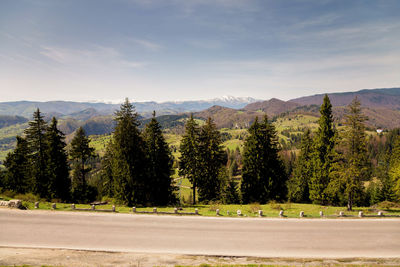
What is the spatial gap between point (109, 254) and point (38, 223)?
10.4 meters

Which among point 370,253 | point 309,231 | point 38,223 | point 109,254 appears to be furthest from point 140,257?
point 370,253

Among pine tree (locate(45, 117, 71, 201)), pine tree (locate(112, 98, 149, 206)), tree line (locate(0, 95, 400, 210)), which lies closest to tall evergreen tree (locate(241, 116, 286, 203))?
tree line (locate(0, 95, 400, 210))

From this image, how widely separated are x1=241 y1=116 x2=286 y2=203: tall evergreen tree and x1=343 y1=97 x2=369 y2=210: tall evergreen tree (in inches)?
464

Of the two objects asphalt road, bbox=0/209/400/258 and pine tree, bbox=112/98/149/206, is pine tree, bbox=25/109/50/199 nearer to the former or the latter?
pine tree, bbox=112/98/149/206

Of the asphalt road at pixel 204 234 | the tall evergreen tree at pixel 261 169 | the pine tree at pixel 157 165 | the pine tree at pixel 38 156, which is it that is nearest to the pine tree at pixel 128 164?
the pine tree at pixel 157 165

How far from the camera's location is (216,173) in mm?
39594

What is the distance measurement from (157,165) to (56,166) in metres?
18.4

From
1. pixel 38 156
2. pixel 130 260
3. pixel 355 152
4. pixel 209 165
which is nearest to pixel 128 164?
pixel 209 165

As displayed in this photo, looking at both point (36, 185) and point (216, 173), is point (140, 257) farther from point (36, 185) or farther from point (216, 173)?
point (36, 185)

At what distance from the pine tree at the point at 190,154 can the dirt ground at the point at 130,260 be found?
23.9 m

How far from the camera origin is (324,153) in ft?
115

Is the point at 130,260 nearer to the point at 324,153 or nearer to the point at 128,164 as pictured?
the point at 128,164

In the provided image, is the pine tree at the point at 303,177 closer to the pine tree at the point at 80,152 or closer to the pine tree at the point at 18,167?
the pine tree at the point at 80,152

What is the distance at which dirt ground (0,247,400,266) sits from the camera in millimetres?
14440
